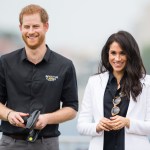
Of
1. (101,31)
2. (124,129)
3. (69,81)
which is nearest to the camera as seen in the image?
(124,129)

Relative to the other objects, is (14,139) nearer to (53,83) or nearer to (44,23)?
(53,83)

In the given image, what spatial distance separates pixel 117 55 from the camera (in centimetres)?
261

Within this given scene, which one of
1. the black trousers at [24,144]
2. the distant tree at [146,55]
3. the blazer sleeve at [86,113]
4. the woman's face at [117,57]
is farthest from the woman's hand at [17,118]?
the distant tree at [146,55]

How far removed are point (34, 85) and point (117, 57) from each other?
0.46m

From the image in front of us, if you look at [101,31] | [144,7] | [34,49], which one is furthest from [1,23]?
[34,49]

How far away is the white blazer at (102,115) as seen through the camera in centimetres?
256

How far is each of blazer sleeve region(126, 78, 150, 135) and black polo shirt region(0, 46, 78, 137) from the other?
41cm

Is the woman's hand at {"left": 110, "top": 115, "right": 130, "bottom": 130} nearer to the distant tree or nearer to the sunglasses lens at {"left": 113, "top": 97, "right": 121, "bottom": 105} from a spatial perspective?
the sunglasses lens at {"left": 113, "top": 97, "right": 121, "bottom": 105}

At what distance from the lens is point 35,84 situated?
2670 mm

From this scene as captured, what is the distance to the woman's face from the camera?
2.61m

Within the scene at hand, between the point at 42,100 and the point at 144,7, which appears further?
the point at 144,7

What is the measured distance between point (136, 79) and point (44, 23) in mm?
570

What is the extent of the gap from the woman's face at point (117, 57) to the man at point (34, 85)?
26 cm

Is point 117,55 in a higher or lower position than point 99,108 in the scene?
higher
